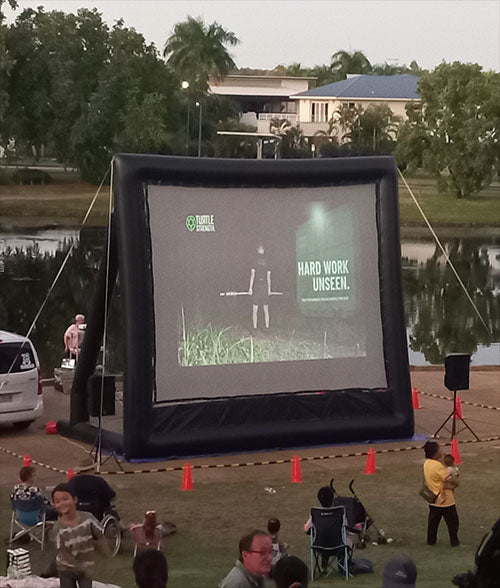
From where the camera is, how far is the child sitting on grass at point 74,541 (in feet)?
32.1

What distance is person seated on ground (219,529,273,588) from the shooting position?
8.13 m

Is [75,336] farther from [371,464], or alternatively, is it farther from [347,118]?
[347,118]

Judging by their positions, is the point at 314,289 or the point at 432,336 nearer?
the point at 314,289

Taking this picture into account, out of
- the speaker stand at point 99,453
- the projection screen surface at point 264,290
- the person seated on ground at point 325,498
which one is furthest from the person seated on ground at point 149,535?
the projection screen surface at point 264,290

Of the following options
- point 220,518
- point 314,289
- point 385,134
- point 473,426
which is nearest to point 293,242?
point 314,289

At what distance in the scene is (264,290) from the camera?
19.2 meters

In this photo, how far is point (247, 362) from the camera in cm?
1908

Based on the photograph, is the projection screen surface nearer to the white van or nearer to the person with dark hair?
the white van

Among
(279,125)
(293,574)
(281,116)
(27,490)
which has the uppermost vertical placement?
(281,116)

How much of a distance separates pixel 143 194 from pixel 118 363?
14371 millimetres

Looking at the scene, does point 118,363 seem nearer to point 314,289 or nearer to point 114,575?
point 314,289

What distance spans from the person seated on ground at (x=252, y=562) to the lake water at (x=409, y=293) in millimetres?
21994

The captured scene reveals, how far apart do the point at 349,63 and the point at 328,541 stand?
16199 centimetres

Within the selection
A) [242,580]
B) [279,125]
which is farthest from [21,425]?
[279,125]
